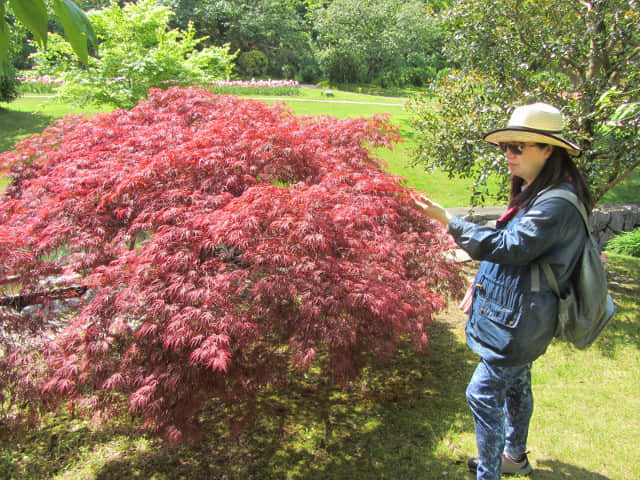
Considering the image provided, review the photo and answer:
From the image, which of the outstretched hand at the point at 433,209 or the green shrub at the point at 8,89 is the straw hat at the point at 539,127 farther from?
the green shrub at the point at 8,89

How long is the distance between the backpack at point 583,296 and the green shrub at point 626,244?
615 cm

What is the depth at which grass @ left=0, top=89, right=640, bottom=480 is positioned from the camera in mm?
2520

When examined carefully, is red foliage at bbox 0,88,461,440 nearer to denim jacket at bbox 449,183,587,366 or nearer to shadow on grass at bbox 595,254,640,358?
denim jacket at bbox 449,183,587,366

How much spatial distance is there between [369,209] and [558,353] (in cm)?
222

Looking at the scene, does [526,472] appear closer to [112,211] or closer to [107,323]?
[107,323]

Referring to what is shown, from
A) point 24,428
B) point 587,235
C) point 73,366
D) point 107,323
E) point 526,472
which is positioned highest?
point 587,235

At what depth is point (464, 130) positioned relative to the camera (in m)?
4.71

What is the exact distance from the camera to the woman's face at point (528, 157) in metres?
1.89

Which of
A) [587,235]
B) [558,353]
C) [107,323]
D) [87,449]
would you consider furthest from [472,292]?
[87,449]

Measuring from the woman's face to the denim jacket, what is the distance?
167mm

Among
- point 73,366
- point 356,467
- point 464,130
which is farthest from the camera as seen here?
point 464,130

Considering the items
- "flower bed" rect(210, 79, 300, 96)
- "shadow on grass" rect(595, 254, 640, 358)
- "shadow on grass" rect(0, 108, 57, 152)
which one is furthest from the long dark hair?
"flower bed" rect(210, 79, 300, 96)

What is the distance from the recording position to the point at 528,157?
192cm

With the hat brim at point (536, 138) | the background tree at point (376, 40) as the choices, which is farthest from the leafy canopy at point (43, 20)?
the background tree at point (376, 40)
